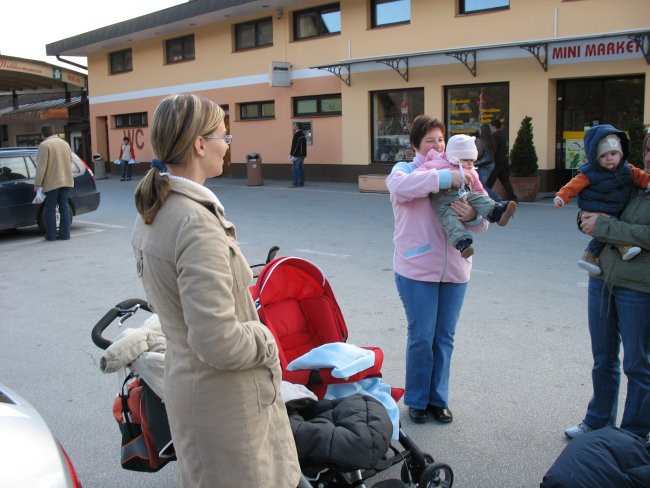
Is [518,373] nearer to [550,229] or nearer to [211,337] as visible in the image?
[211,337]

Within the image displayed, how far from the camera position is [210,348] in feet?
6.70

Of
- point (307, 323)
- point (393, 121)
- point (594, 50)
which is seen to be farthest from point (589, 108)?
point (307, 323)

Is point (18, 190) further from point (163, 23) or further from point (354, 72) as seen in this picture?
point (163, 23)

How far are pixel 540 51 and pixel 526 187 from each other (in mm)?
3609

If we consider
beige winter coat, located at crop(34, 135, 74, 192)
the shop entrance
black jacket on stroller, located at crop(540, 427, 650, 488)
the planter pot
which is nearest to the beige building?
the shop entrance

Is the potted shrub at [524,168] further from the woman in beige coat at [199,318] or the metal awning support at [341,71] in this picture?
the woman in beige coat at [199,318]

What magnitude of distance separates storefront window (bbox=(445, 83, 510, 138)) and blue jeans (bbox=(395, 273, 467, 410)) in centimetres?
1326

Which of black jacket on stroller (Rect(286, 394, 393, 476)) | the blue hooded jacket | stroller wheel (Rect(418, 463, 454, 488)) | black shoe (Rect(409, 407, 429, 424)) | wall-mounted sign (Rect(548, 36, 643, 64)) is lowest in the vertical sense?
black shoe (Rect(409, 407, 429, 424))

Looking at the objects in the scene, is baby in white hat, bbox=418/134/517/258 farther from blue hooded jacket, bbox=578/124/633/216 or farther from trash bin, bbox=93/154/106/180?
trash bin, bbox=93/154/106/180

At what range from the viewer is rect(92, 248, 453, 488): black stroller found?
289 centimetres

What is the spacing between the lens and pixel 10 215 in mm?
11391

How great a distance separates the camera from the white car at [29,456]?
2.32 m

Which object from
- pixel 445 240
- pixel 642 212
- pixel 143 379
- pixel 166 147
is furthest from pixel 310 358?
pixel 642 212

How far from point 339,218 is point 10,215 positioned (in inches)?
229
